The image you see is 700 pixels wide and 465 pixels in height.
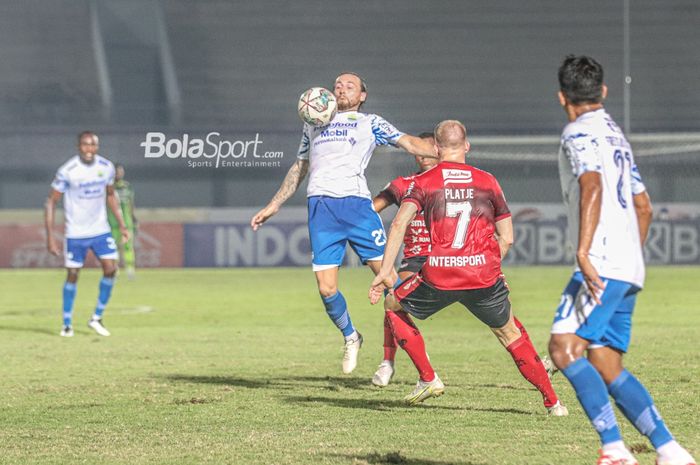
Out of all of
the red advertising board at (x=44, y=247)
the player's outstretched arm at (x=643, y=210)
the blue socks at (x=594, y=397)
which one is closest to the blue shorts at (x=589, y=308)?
the blue socks at (x=594, y=397)

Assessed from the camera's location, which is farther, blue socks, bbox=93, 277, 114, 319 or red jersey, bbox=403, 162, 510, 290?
blue socks, bbox=93, 277, 114, 319

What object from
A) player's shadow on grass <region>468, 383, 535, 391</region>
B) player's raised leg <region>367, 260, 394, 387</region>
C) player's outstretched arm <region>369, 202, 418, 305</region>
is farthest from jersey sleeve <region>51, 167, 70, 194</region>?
player's outstretched arm <region>369, 202, 418, 305</region>

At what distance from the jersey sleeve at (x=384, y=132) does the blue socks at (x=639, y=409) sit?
3.86 metres

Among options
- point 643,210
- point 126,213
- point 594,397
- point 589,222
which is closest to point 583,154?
point 589,222

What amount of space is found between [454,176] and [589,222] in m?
2.18

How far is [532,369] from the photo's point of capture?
7.27 metres

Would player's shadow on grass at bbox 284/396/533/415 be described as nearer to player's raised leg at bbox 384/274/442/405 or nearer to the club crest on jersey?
player's raised leg at bbox 384/274/442/405

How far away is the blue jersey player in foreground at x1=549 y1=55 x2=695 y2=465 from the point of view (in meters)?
5.07

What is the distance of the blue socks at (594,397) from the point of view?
515 cm

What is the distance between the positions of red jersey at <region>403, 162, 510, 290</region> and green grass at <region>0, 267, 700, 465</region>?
2.85 feet

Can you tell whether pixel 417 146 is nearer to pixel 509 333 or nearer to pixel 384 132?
pixel 384 132

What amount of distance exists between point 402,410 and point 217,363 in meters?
3.59

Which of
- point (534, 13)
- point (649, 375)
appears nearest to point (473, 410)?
point (649, 375)

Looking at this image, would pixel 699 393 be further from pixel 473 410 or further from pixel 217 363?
pixel 217 363
